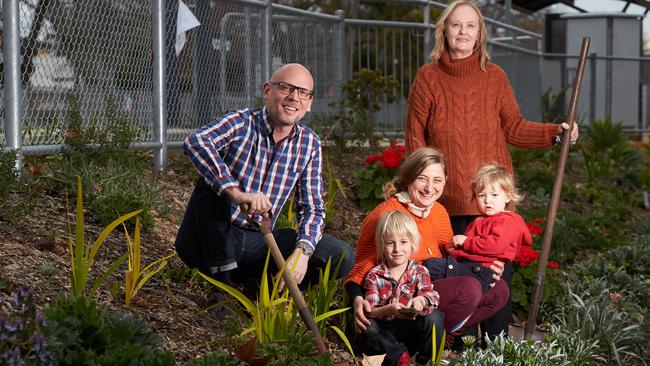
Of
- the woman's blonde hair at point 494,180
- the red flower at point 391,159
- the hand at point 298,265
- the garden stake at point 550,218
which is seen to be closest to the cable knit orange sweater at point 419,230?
the woman's blonde hair at point 494,180

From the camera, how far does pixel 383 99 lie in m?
13.1

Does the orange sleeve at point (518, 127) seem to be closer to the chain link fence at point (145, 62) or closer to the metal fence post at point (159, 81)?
the chain link fence at point (145, 62)

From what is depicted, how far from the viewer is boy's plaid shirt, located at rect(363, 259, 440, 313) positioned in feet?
15.6

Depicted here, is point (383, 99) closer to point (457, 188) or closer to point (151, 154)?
point (151, 154)

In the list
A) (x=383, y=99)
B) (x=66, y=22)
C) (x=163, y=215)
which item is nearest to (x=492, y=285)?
(x=163, y=215)

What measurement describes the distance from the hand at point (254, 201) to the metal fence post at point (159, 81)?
12.1ft

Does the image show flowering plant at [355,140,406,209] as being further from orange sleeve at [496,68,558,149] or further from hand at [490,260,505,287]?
hand at [490,260,505,287]

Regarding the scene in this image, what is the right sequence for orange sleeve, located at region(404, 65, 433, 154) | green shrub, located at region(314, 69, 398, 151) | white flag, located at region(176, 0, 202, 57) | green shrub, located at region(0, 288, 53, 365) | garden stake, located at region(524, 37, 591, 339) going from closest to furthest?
green shrub, located at region(0, 288, 53, 365)
garden stake, located at region(524, 37, 591, 339)
orange sleeve, located at region(404, 65, 433, 154)
white flag, located at region(176, 0, 202, 57)
green shrub, located at region(314, 69, 398, 151)

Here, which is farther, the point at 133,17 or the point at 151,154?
the point at 151,154

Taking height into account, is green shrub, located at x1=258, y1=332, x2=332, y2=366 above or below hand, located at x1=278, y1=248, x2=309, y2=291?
below

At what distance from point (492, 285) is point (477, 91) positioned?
1.15 metres

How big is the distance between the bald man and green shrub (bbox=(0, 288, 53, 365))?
1.46 m

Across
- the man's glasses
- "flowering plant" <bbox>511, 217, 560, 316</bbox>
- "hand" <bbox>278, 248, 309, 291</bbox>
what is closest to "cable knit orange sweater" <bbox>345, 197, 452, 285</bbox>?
"hand" <bbox>278, 248, 309, 291</bbox>

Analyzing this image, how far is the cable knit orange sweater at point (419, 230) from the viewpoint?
5.00 metres
